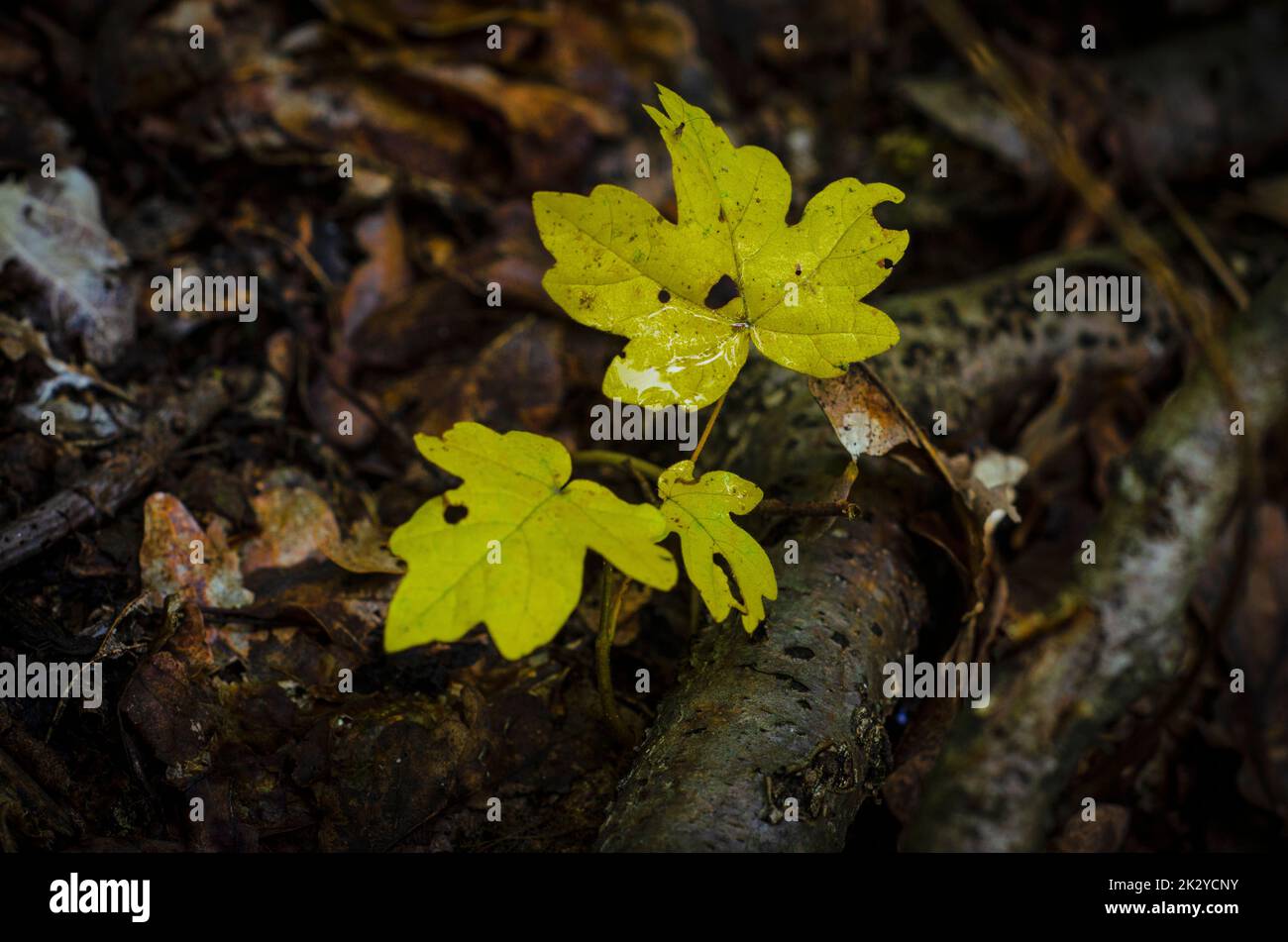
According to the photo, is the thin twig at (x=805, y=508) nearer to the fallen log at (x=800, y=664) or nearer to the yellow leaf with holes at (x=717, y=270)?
the fallen log at (x=800, y=664)

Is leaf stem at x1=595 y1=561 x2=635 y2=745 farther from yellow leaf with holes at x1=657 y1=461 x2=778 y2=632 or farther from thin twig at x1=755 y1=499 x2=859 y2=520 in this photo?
thin twig at x1=755 y1=499 x2=859 y2=520

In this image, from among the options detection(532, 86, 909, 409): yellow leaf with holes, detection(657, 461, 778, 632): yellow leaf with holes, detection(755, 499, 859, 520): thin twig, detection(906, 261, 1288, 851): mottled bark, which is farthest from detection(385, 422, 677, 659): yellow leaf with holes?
detection(906, 261, 1288, 851): mottled bark

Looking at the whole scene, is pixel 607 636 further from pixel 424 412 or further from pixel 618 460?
pixel 424 412

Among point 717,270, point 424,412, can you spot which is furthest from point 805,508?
point 424,412

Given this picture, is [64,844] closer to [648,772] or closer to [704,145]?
[648,772]

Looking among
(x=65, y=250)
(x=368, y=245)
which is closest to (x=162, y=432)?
(x=65, y=250)

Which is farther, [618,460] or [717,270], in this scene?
[618,460]
